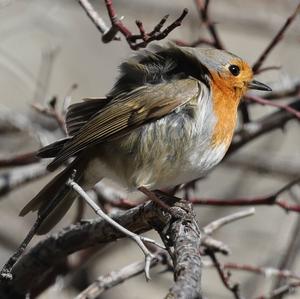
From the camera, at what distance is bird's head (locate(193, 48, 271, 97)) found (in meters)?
3.60

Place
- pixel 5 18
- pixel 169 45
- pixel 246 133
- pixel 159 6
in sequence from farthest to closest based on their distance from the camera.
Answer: pixel 5 18
pixel 159 6
pixel 246 133
pixel 169 45

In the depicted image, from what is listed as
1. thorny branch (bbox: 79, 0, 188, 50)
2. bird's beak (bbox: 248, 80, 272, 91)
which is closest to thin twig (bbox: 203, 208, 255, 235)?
bird's beak (bbox: 248, 80, 272, 91)

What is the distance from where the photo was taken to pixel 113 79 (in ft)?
19.6

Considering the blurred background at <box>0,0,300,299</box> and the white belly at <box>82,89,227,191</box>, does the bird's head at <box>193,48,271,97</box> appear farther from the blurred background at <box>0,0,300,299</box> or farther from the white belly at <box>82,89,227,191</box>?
the blurred background at <box>0,0,300,299</box>

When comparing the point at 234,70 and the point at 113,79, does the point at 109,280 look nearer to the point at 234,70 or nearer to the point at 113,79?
the point at 234,70

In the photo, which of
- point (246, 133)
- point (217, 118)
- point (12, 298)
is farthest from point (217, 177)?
point (12, 298)

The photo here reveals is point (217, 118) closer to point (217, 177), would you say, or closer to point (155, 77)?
point (155, 77)

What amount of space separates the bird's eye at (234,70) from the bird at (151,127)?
27mm

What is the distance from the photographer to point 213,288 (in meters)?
6.39

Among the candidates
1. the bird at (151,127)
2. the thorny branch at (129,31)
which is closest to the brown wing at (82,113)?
the bird at (151,127)

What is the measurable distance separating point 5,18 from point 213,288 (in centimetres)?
251

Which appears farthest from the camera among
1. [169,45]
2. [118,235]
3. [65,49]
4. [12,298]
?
[65,49]

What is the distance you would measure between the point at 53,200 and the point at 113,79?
8.47 ft

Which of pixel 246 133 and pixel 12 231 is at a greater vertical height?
pixel 246 133
